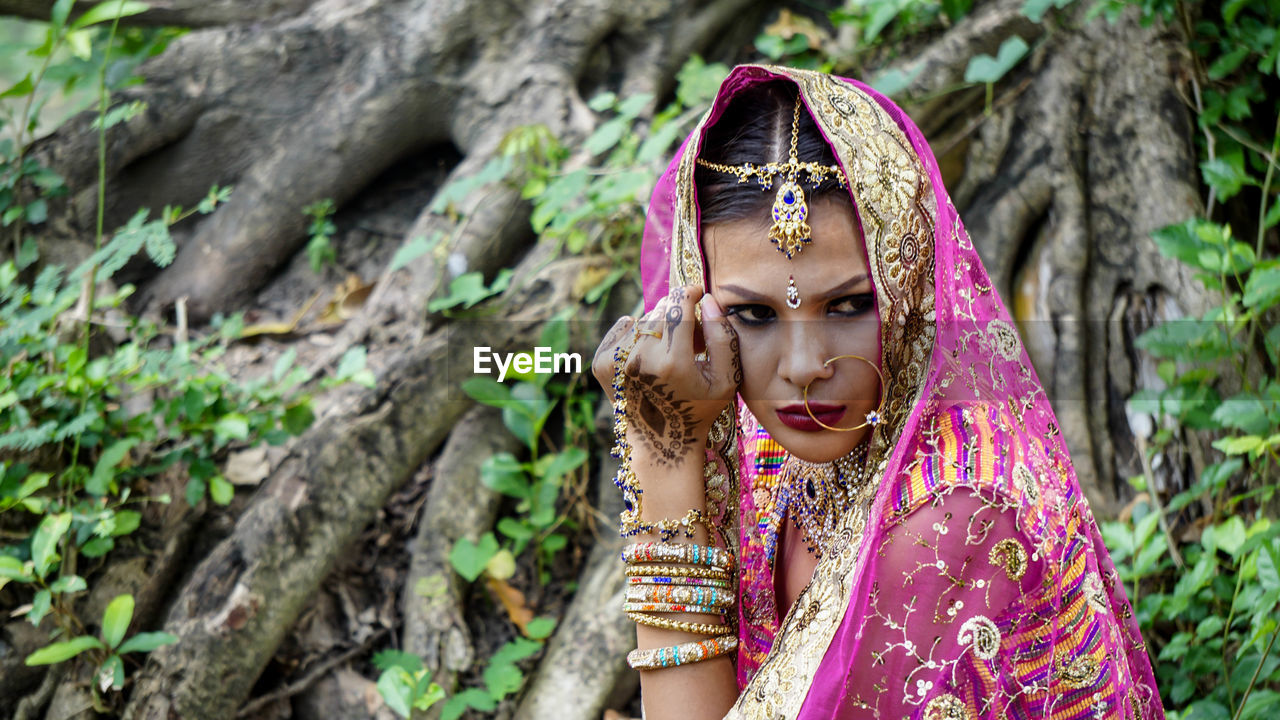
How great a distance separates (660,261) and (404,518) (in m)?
1.83

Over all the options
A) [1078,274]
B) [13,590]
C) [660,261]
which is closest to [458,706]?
[13,590]

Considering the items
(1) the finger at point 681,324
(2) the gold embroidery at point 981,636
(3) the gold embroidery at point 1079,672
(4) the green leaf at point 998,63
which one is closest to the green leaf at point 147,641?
(1) the finger at point 681,324

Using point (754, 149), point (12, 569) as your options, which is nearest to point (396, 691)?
point (12, 569)

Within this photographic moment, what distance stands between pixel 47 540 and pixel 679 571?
1.72m

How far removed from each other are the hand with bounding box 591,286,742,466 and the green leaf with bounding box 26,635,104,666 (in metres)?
1.64

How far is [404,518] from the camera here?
3451 mm

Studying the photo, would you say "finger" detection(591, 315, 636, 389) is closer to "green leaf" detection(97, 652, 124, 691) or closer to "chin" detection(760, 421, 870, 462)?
"chin" detection(760, 421, 870, 462)

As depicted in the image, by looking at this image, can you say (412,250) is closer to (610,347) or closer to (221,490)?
(221,490)

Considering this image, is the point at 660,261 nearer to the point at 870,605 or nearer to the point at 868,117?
the point at 868,117

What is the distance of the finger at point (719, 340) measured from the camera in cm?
168

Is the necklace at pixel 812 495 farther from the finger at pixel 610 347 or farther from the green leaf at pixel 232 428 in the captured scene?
the green leaf at pixel 232 428

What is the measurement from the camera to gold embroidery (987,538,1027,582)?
5.02 feet

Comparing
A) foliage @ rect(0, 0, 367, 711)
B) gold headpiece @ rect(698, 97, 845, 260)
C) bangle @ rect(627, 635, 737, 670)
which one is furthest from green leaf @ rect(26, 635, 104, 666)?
gold headpiece @ rect(698, 97, 845, 260)

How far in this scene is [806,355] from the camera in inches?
63.4
